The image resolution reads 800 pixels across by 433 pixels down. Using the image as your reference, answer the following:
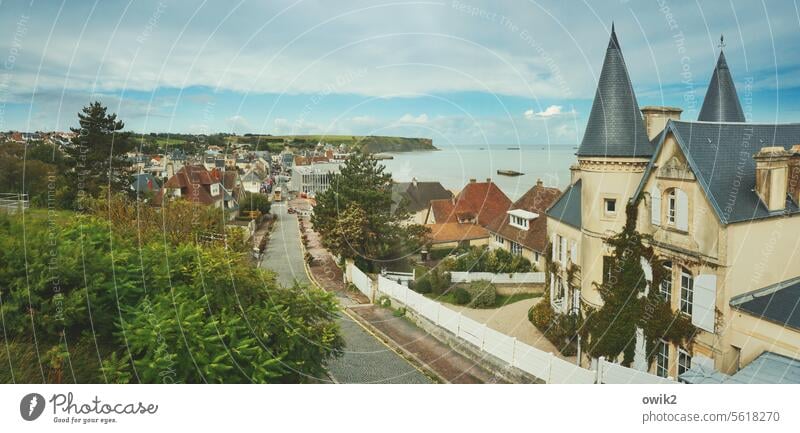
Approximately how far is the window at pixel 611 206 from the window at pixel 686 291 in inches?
60.0

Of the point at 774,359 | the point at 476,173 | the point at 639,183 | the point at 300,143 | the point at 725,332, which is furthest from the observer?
the point at 476,173

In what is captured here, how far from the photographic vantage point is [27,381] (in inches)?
195

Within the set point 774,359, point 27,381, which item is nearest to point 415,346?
point 774,359

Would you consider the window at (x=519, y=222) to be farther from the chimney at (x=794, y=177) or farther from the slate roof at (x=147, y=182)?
the slate roof at (x=147, y=182)

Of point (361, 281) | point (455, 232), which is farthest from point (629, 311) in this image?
point (455, 232)

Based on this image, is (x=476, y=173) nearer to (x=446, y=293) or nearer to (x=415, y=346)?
(x=446, y=293)

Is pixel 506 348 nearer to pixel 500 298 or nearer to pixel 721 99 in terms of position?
pixel 500 298

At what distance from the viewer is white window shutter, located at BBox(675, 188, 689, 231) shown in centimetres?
766

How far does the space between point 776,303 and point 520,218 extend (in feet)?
32.0

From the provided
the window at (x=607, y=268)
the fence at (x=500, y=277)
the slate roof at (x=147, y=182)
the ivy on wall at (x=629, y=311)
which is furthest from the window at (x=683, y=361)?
the slate roof at (x=147, y=182)
